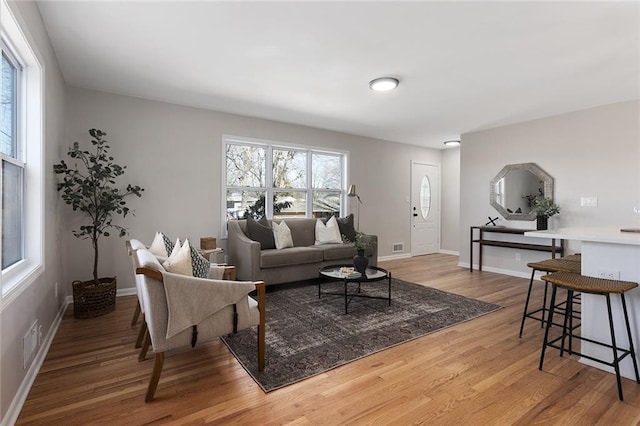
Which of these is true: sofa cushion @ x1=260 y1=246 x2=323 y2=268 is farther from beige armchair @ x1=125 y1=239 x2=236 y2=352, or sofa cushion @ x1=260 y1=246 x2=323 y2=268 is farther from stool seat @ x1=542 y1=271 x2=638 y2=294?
stool seat @ x1=542 y1=271 x2=638 y2=294

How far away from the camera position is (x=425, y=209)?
716 cm

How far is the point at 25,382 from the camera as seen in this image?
188 cm

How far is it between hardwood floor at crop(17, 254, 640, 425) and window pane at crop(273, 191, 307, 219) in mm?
2884

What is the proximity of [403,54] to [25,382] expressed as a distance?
11.8ft

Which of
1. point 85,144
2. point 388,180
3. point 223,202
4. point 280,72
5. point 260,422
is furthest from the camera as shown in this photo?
point 388,180

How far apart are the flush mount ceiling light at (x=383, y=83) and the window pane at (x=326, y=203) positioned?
8.06ft

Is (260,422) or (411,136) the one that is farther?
(411,136)

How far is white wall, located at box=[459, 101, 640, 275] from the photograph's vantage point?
4.03m

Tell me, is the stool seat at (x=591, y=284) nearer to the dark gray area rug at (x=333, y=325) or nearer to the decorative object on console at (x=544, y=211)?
the dark gray area rug at (x=333, y=325)

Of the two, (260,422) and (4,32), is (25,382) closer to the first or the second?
(260,422)

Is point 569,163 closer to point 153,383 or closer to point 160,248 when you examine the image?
point 160,248

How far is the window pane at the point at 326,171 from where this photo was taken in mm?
5641

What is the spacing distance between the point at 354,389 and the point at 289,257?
2328 millimetres

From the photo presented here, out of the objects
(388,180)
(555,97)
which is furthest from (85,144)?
(555,97)
